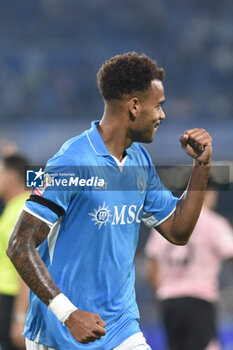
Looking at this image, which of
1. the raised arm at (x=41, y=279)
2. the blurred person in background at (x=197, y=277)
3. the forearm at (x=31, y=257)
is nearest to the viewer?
the raised arm at (x=41, y=279)

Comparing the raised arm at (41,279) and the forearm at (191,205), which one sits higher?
the forearm at (191,205)

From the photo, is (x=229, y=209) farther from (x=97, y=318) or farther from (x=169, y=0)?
(x=97, y=318)

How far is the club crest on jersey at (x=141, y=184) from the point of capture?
9.30 ft

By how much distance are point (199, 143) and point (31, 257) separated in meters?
0.89

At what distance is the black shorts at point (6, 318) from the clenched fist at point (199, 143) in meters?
2.46

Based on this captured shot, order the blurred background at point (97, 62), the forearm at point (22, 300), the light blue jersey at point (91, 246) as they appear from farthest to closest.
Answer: the blurred background at point (97, 62) → the forearm at point (22, 300) → the light blue jersey at point (91, 246)

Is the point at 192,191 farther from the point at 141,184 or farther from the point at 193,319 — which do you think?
the point at 193,319

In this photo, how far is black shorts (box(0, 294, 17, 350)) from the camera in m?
4.78

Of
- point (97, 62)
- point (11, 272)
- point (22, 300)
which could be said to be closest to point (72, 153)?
point (22, 300)

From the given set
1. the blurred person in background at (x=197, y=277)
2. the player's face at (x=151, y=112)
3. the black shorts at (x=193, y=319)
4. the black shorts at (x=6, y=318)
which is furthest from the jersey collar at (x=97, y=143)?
the black shorts at (x=193, y=319)

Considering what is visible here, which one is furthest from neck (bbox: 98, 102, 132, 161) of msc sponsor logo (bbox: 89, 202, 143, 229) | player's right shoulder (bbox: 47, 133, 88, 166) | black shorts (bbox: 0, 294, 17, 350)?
black shorts (bbox: 0, 294, 17, 350)

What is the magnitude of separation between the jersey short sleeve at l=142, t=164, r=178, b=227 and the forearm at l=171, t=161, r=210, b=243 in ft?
0.14

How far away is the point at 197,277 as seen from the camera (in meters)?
5.32

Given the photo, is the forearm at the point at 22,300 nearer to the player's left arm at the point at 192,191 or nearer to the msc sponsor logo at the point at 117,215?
the player's left arm at the point at 192,191
